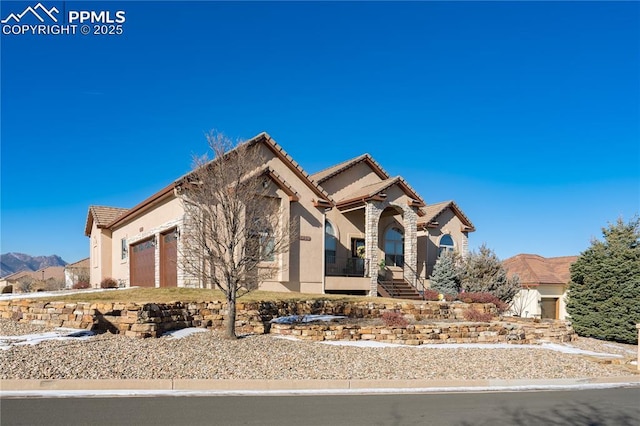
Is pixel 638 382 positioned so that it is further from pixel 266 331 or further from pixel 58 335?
pixel 58 335

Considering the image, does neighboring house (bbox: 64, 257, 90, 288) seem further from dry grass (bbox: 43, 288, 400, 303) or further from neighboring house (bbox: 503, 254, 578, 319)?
neighboring house (bbox: 503, 254, 578, 319)

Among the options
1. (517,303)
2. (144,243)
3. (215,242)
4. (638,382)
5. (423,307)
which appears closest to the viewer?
(638,382)

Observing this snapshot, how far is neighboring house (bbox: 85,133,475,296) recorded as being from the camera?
22531 millimetres

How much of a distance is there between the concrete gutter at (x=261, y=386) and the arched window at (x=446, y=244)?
64.5 ft

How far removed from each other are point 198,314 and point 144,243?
37.8 feet

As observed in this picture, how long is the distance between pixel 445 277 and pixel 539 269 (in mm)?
7238

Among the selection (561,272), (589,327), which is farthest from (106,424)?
(561,272)

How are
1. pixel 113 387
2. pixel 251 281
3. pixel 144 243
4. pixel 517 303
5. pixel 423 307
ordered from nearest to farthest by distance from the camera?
1. pixel 113 387
2. pixel 251 281
3. pixel 423 307
4. pixel 144 243
5. pixel 517 303

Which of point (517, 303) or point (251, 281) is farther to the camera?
point (517, 303)

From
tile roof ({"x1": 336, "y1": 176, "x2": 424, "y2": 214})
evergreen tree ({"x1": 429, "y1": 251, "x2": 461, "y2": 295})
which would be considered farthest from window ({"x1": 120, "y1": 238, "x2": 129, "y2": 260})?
evergreen tree ({"x1": 429, "y1": 251, "x2": 461, "y2": 295})

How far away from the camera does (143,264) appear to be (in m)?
25.8

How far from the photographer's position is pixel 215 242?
1390 centimetres

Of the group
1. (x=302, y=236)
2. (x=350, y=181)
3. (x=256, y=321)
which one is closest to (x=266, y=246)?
(x=256, y=321)

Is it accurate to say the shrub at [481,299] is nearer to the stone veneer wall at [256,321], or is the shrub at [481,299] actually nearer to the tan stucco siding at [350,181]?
the stone veneer wall at [256,321]
